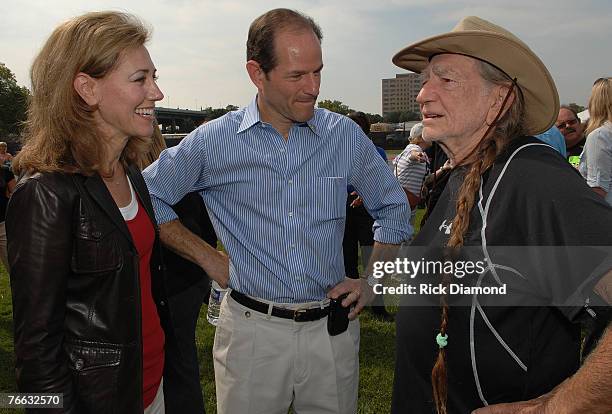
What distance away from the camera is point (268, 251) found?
96.5 inches

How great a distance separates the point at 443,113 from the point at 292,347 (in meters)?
1.33

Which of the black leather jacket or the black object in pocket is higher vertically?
the black leather jacket

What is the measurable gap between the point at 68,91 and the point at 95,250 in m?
0.59

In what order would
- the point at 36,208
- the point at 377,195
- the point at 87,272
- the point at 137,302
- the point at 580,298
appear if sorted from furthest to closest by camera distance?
the point at 377,195 → the point at 137,302 → the point at 87,272 → the point at 36,208 → the point at 580,298

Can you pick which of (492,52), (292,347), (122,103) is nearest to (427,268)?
(492,52)

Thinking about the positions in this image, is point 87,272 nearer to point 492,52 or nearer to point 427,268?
point 427,268

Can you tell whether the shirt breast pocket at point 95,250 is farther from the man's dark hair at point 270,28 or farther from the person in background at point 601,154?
the person in background at point 601,154

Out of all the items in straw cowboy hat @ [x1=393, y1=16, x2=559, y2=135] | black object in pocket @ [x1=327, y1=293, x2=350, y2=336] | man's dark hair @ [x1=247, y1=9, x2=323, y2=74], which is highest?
man's dark hair @ [x1=247, y1=9, x2=323, y2=74]

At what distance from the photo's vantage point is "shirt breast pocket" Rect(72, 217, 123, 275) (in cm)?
173

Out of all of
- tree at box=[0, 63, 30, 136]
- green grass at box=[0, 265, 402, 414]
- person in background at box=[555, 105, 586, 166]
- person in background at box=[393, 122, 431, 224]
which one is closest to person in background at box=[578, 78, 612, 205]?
person in background at box=[555, 105, 586, 166]

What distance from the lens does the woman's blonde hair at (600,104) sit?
5.22 m

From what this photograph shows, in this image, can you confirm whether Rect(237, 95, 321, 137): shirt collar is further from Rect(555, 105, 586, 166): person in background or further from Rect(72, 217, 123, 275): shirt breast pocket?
Rect(555, 105, 586, 166): person in background

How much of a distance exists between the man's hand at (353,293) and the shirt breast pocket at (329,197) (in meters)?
0.34

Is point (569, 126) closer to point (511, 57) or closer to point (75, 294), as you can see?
point (511, 57)
